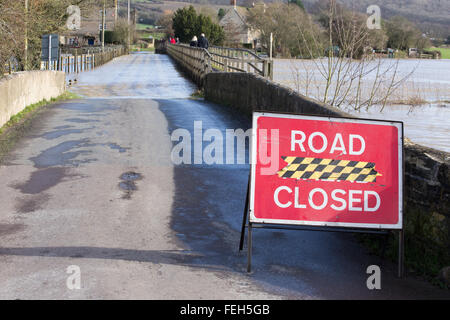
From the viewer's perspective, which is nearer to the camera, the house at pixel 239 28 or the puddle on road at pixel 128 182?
the puddle on road at pixel 128 182

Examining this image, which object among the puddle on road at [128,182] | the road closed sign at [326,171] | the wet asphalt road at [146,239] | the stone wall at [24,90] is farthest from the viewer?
the stone wall at [24,90]

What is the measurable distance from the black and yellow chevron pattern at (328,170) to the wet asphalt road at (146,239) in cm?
80

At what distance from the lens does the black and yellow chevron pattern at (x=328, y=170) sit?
19.3 ft

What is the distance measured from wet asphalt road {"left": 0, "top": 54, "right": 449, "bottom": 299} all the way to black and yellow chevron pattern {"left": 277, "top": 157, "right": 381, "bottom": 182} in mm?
797

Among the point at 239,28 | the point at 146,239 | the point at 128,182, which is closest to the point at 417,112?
the point at 128,182

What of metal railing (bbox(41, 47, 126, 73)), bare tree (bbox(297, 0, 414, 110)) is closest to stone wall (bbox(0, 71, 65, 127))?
bare tree (bbox(297, 0, 414, 110))

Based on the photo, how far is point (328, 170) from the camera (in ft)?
19.4

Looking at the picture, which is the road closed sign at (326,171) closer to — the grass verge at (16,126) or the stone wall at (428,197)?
the stone wall at (428,197)

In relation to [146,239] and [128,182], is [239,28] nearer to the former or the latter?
[128,182]

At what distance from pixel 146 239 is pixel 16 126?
27.0 ft

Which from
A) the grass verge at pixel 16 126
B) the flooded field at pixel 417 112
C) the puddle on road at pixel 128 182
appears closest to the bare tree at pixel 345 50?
the flooded field at pixel 417 112

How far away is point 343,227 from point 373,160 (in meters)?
0.69

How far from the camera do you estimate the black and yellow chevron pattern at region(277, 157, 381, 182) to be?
19.3 feet

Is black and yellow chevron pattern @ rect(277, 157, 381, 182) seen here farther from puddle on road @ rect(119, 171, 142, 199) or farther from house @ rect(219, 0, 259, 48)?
house @ rect(219, 0, 259, 48)
